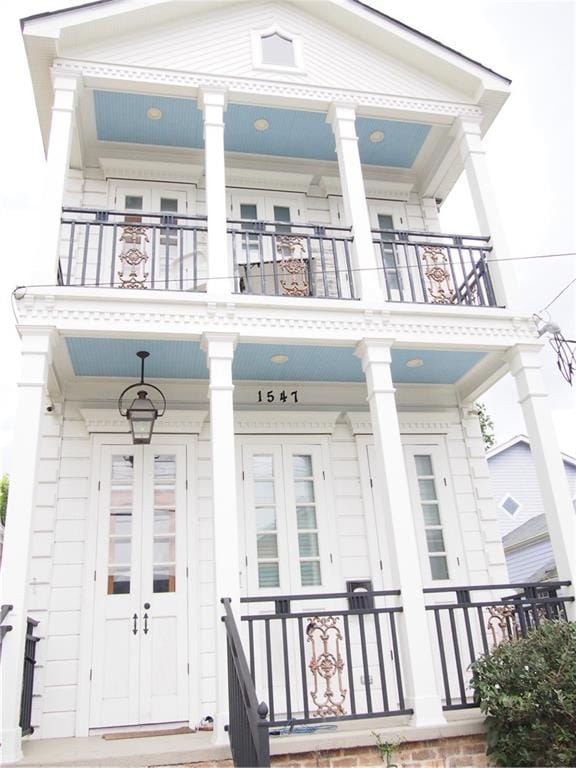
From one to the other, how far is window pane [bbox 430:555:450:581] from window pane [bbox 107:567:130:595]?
10.5ft

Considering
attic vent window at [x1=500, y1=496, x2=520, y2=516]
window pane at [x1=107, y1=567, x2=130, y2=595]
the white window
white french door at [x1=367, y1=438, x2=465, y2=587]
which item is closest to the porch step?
window pane at [x1=107, y1=567, x2=130, y2=595]

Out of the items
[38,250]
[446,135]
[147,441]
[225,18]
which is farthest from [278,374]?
[225,18]

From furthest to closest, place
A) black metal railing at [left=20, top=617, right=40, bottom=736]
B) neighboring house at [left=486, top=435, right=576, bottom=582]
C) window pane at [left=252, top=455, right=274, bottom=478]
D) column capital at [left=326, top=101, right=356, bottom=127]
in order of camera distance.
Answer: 1. neighboring house at [left=486, top=435, right=576, bottom=582]
2. window pane at [left=252, top=455, right=274, bottom=478]
3. column capital at [left=326, top=101, right=356, bottom=127]
4. black metal railing at [left=20, top=617, right=40, bottom=736]

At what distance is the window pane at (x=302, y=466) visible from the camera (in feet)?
21.8

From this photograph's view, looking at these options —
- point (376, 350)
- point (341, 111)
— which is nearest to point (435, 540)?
point (376, 350)

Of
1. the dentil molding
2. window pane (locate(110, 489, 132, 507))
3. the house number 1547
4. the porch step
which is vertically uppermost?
the house number 1547

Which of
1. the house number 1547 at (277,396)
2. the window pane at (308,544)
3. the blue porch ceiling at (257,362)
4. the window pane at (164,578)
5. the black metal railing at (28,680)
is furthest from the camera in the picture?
the house number 1547 at (277,396)

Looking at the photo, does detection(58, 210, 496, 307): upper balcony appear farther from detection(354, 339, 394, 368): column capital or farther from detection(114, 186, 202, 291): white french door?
detection(354, 339, 394, 368): column capital

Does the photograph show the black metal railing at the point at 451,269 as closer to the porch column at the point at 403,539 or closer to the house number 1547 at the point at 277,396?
the porch column at the point at 403,539

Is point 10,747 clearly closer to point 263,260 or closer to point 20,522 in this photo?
point 20,522

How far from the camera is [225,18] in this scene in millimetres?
6805

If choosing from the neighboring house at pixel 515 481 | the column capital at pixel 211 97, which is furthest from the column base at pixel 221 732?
A: the neighboring house at pixel 515 481

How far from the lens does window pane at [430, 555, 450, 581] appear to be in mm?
6516

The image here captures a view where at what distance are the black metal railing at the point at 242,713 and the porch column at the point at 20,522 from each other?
4.55ft
